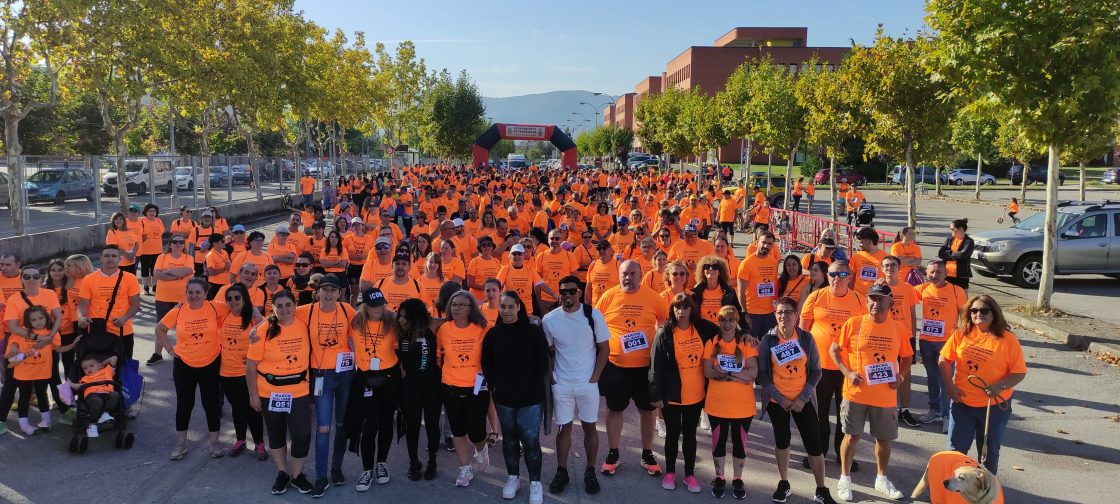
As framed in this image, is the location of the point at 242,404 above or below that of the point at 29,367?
below

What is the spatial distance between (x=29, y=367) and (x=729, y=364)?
6.05m

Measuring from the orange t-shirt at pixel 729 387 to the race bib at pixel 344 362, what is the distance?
104 inches

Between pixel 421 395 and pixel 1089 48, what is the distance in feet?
32.8

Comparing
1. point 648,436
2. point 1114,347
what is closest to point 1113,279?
point 1114,347

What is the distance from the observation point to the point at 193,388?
594 centimetres

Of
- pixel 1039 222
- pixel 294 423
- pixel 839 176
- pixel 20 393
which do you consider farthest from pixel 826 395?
pixel 839 176

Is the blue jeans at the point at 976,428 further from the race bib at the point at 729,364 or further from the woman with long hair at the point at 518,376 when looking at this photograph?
the woman with long hair at the point at 518,376

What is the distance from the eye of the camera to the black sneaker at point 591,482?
5.40m

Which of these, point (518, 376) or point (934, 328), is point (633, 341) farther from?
point (934, 328)

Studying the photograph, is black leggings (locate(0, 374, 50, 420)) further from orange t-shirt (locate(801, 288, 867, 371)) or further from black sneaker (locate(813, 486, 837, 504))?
orange t-shirt (locate(801, 288, 867, 371))

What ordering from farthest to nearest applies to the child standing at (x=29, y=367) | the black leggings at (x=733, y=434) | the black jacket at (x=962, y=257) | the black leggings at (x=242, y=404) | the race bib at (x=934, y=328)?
the black jacket at (x=962, y=257)
the race bib at (x=934, y=328)
the child standing at (x=29, y=367)
the black leggings at (x=242, y=404)
the black leggings at (x=733, y=434)

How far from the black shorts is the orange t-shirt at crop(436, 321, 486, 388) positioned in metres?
1.02

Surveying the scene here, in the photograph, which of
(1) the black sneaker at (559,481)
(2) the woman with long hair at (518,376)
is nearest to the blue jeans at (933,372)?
(1) the black sneaker at (559,481)

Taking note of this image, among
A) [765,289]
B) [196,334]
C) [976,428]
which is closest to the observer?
[976,428]
